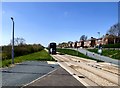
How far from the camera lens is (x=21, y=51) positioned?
6681cm

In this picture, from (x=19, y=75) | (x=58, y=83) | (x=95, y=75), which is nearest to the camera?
(x=58, y=83)

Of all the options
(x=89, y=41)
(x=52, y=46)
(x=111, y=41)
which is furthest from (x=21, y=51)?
(x=89, y=41)

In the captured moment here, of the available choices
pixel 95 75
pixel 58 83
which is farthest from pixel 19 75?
pixel 95 75

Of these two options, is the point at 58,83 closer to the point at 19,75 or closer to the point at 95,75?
the point at 19,75

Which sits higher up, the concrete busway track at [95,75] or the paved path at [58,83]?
the paved path at [58,83]

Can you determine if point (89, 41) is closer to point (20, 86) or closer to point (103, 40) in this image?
point (103, 40)

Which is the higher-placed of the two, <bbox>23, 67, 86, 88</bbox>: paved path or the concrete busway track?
<bbox>23, 67, 86, 88</bbox>: paved path

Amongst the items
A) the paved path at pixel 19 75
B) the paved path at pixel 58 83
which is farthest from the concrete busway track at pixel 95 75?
the paved path at pixel 19 75

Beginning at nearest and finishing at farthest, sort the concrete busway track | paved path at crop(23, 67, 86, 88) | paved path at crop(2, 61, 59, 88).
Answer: paved path at crop(23, 67, 86, 88), paved path at crop(2, 61, 59, 88), the concrete busway track

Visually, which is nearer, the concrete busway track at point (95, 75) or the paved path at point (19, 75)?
the paved path at point (19, 75)

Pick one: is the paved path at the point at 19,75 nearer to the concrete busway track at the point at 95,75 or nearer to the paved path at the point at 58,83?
the paved path at the point at 58,83

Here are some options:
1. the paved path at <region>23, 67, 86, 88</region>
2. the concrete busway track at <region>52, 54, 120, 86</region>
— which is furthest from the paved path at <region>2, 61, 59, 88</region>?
the concrete busway track at <region>52, 54, 120, 86</region>

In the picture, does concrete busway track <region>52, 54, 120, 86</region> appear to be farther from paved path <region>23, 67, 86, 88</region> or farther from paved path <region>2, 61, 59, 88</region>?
paved path <region>2, 61, 59, 88</region>

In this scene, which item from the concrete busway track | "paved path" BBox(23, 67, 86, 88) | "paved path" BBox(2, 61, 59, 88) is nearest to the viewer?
"paved path" BBox(23, 67, 86, 88)
